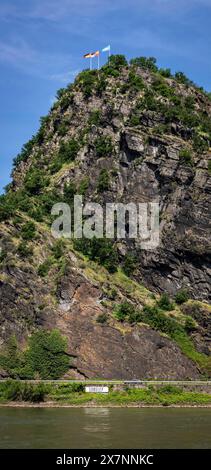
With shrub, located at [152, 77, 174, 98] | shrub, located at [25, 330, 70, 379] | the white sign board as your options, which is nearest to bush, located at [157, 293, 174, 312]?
shrub, located at [25, 330, 70, 379]

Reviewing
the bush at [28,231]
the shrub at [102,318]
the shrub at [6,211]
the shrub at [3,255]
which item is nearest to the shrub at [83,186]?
the shrub at [6,211]

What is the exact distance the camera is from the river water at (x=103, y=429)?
56812mm

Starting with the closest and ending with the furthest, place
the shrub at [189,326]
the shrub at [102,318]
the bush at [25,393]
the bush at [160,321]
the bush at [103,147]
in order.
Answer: the bush at [25,393]
the shrub at [102,318]
the bush at [160,321]
the shrub at [189,326]
the bush at [103,147]

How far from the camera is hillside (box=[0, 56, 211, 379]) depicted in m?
116

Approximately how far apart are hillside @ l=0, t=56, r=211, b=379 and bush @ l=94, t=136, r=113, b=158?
221 millimetres

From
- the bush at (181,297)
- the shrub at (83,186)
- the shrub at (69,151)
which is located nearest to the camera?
the bush at (181,297)

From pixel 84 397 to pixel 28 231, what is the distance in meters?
36.3

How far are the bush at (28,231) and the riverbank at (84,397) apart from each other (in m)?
30.7

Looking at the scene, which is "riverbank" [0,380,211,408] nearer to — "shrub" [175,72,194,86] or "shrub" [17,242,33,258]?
"shrub" [17,242,33,258]

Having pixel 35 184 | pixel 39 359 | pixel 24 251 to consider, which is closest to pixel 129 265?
pixel 24 251

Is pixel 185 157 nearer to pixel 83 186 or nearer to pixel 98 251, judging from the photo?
pixel 83 186

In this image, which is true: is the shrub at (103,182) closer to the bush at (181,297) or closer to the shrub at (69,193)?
the shrub at (69,193)

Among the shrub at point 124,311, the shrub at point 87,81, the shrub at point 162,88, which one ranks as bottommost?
the shrub at point 124,311

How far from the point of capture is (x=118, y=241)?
5482 inches
